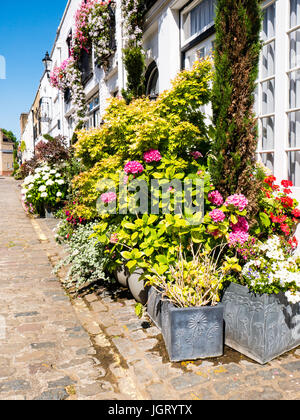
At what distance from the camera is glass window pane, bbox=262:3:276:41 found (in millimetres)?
4645

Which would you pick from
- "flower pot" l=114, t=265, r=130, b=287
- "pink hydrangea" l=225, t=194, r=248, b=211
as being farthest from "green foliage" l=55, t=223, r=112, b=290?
"pink hydrangea" l=225, t=194, r=248, b=211

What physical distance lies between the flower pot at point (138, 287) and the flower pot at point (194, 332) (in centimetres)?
91

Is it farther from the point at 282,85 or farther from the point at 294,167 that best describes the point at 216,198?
the point at 282,85

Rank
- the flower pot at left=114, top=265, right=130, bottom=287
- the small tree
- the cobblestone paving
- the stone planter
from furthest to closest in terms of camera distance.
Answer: the flower pot at left=114, top=265, right=130, bottom=287 → the small tree → the stone planter → the cobblestone paving

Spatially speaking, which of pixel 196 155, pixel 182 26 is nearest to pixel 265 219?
pixel 196 155

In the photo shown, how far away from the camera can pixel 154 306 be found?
12.4ft

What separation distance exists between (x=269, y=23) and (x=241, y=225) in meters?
2.76

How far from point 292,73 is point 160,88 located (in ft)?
12.3

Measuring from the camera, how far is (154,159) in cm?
403

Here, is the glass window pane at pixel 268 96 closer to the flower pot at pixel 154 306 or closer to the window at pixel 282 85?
the window at pixel 282 85

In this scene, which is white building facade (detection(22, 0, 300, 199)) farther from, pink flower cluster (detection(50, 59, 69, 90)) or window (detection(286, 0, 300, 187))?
pink flower cluster (detection(50, 59, 69, 90))

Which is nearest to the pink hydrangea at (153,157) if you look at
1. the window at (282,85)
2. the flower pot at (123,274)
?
the flower pot at (123,274)

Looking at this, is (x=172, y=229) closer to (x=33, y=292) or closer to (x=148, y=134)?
(x=148, y=134)

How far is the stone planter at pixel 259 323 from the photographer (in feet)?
10.0
